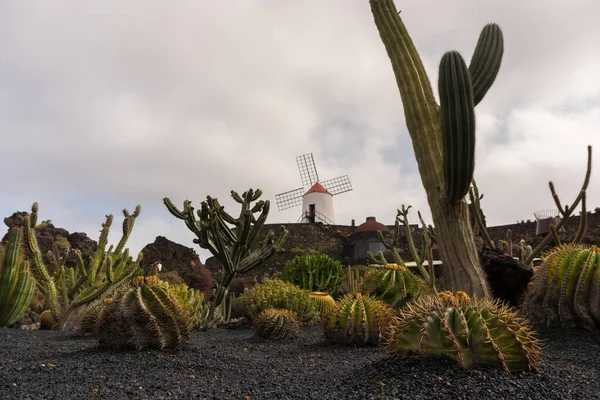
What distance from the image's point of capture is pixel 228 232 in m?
7.50

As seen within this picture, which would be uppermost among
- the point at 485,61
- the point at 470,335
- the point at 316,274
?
the point at 485,61

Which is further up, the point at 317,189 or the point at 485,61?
the point at 317,189

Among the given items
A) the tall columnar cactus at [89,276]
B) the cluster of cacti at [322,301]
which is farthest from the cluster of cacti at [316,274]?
the tall columnar cactus at [89,276]

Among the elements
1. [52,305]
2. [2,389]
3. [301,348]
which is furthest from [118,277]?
[2,389]

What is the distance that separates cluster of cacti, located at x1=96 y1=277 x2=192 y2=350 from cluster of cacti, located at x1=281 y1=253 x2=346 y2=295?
6.71m

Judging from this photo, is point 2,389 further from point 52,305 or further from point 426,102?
point 426,102

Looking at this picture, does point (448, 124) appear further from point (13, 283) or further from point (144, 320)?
point (13, 283)

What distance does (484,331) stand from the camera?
3189 millimetres

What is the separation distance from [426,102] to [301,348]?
3.31 metres

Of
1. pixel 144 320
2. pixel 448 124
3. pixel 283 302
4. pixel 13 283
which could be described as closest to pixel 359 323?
pixel 144 320

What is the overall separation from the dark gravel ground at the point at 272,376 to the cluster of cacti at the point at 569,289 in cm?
37

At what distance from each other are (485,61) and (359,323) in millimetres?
4022

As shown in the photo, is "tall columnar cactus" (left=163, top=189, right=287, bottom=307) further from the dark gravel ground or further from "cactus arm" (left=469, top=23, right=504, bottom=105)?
"cactus arm" (left=469, top=23, right=504, bottom=105)

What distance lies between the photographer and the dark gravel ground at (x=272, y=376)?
299cm
